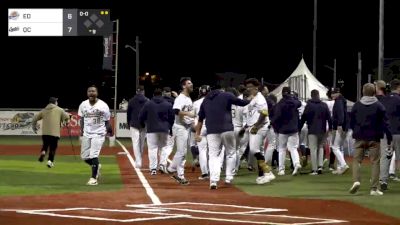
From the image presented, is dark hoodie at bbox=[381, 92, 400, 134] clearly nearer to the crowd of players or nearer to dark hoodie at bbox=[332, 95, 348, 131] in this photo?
the crowd of players

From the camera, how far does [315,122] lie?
68.4 ft

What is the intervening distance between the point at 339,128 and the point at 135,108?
217 inches

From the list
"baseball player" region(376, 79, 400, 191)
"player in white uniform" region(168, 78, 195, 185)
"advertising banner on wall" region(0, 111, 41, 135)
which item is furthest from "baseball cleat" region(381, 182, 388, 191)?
"advertising banner on wall" region(0, 111, 41, 135)

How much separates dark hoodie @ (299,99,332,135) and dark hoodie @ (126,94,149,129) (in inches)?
174

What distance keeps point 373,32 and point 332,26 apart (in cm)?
435

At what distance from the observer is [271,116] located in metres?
21.2

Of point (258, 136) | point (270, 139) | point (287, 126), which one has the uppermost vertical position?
point (287, 126)

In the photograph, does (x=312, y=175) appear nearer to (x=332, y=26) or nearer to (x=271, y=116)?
(x=271, y=116)

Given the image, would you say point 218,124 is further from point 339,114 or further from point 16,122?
point 16,122

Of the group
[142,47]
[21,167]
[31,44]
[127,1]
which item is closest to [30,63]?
[31,44]

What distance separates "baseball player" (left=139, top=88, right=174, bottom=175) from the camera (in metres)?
20.6

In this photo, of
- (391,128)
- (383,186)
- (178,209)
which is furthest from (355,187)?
(178,209)

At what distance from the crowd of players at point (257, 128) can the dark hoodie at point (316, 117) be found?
0.08 feet

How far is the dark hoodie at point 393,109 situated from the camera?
57.0ft
